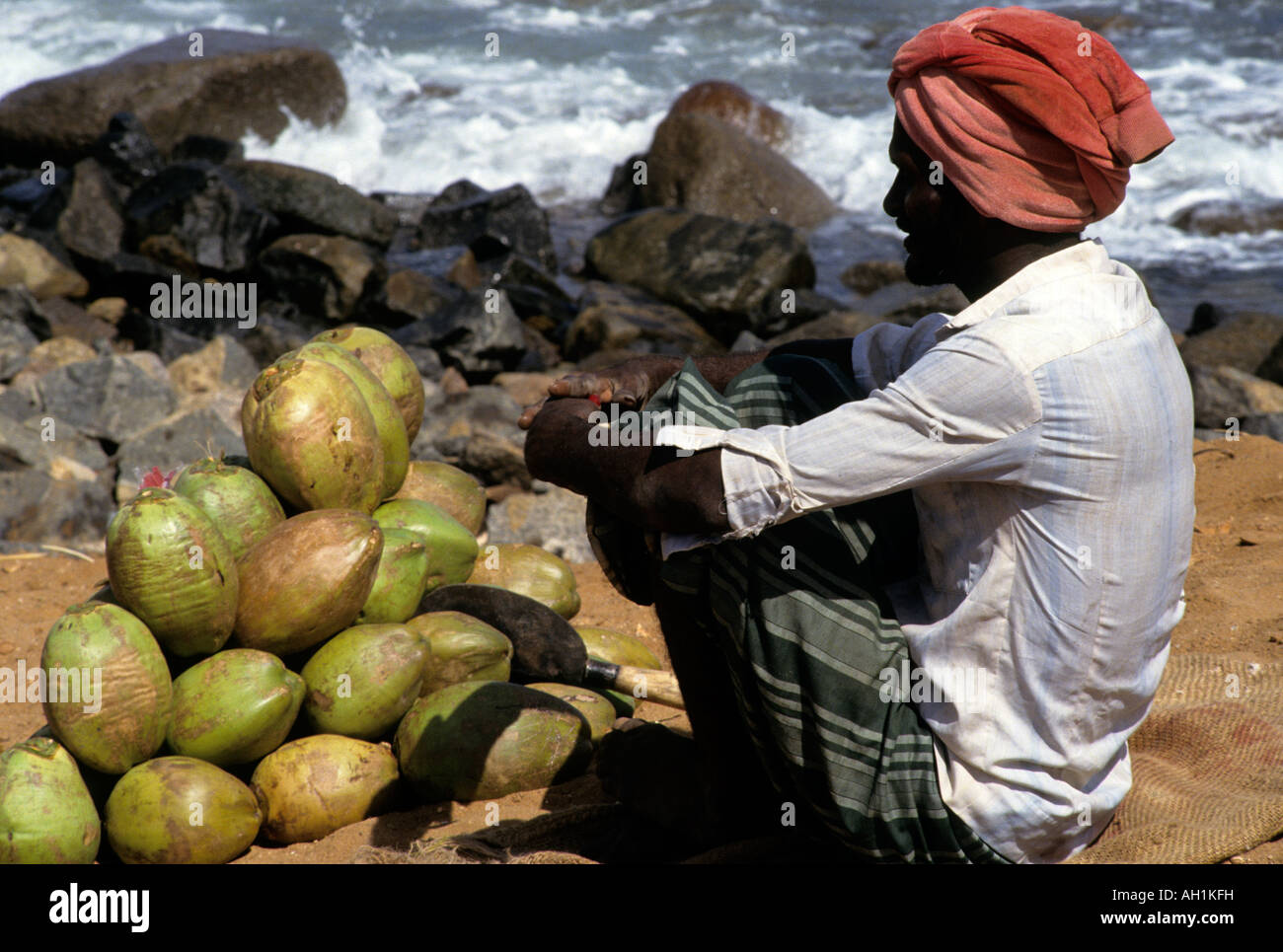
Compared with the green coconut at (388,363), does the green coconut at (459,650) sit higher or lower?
lower

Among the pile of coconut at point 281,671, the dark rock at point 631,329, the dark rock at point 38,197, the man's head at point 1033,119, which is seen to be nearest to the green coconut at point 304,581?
the pile of coconut at point 281,671

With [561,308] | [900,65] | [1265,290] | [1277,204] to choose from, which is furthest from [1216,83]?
[900,65]

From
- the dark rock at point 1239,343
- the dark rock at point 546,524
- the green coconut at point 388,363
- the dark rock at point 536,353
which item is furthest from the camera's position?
the dark rock at point 536,353

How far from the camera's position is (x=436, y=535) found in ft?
10.00

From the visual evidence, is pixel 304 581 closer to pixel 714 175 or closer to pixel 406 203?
pixel 714 175

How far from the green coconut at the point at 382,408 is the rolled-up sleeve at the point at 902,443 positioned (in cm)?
133

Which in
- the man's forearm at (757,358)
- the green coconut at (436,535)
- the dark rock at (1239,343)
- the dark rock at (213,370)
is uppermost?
the man's forearm at (757,358)

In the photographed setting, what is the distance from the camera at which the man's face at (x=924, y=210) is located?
2.07 meters

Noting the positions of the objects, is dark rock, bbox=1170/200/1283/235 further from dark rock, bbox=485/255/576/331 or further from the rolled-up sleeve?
the rolled-up sleeve

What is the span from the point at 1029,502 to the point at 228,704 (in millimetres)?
1598

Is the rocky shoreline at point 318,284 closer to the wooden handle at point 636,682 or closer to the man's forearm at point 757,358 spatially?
the wooden handle at point 636,682

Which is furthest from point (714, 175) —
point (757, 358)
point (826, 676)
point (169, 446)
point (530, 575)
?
point (826, 676)
